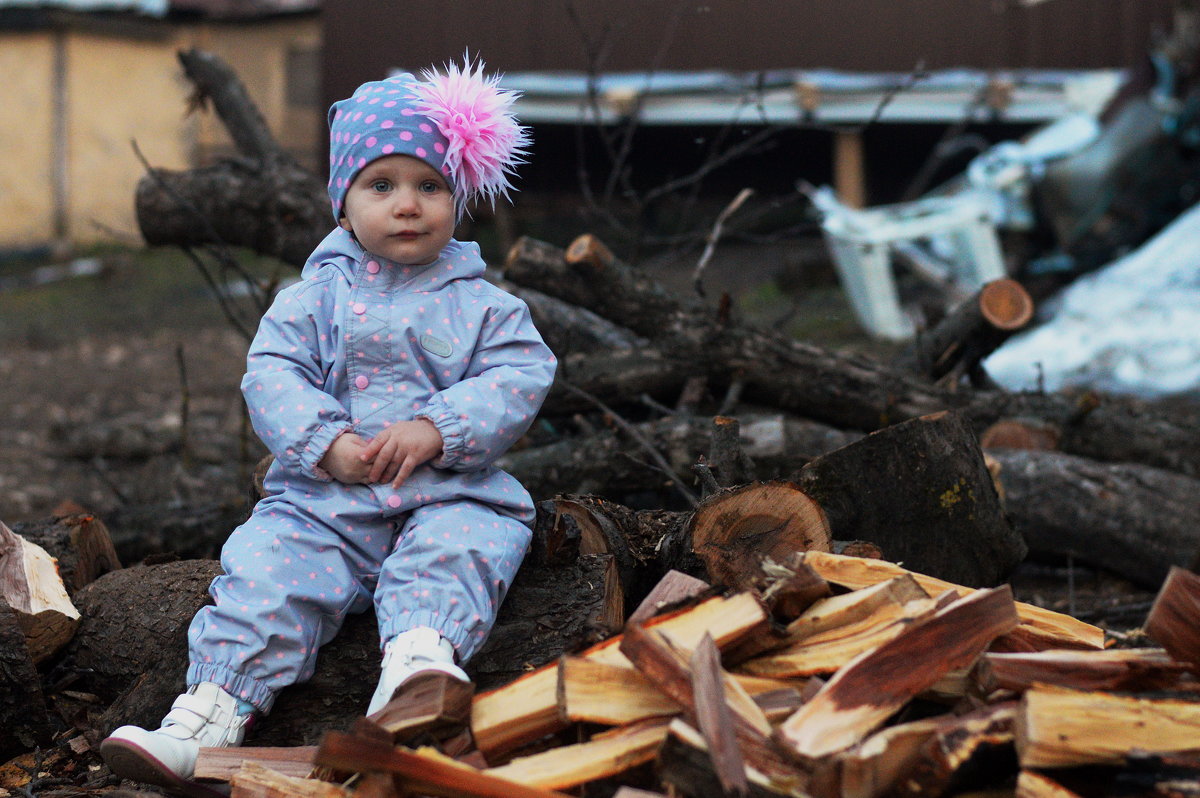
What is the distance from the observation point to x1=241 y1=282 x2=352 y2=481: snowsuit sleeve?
7.57 ft

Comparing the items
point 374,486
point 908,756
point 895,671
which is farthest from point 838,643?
point 374,486

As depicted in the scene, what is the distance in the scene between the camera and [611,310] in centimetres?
398

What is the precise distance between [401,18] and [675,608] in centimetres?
1052

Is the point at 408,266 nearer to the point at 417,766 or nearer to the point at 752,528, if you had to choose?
the point at 752,528

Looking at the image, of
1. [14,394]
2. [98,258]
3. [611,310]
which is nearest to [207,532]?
[611,310]

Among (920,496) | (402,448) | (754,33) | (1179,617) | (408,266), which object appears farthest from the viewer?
(754,33)

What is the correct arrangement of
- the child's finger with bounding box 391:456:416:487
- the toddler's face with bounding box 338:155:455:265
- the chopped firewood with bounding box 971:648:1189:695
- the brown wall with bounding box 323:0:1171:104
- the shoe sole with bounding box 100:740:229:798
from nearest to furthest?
the chopped firewood with bounding box 971:648:1189:695 < the shoe sole with bounding box 100:740:229:798 < the child's finger with bounding box 391:456:416:487 < the toddler's face with bounding box 338:155:455:265 < the brown wall with bounding box 323:0:1171:104

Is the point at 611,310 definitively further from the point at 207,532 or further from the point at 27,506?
the point at 27,506

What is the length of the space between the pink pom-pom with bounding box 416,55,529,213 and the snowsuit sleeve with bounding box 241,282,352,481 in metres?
0.44

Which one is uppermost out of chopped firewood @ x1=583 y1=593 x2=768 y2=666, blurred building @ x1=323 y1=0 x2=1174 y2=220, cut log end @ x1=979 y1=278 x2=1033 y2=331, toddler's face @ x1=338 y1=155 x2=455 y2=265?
blurred building @ x1=323 y1=0 x2=1174 y2=220

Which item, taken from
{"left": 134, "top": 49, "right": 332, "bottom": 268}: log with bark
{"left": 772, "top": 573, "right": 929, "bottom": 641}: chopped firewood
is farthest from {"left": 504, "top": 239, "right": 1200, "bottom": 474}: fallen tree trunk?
{"left": 772, "top": 573, "right": 929, "bottom": 641}: chopped firewood

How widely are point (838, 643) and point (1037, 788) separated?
477mm

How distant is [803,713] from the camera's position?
1847mm

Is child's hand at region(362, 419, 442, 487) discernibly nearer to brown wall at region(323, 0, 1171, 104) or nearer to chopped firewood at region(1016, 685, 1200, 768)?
chopped firewood at region(1016, 685, 1200, 768)
